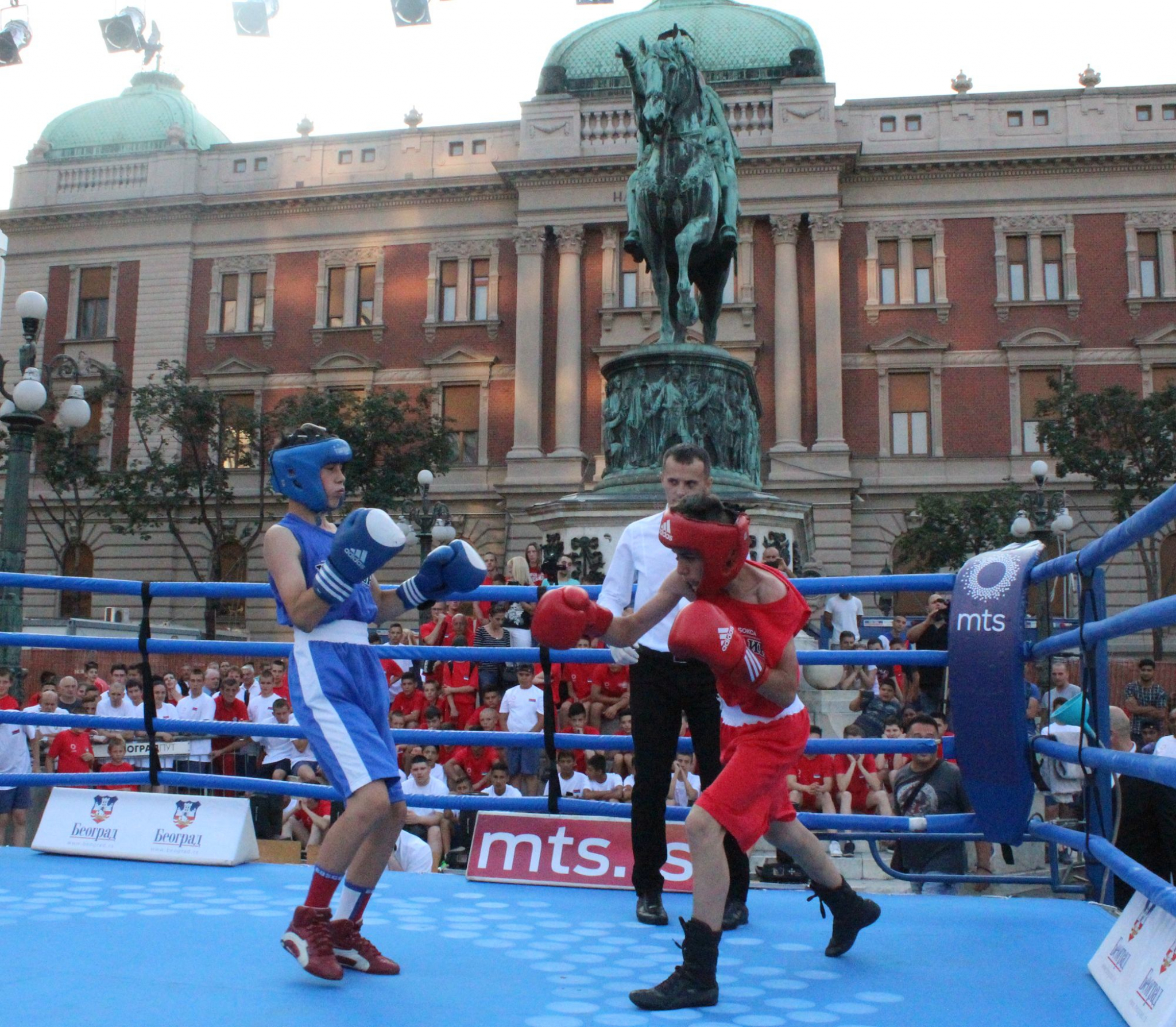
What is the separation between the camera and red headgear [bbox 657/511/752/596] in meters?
3.95

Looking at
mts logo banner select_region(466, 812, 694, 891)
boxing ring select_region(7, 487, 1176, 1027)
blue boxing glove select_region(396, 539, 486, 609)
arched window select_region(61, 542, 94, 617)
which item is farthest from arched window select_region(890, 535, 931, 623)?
blue boxing glove select_region(396, 539, 486, 609)

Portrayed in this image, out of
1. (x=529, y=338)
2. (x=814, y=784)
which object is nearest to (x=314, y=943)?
(x=814, y=784)

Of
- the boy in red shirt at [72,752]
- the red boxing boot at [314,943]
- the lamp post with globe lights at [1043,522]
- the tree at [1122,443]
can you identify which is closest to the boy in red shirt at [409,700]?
the boy in red shirt at [72,752]

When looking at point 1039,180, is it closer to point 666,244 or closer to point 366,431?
point 366,431

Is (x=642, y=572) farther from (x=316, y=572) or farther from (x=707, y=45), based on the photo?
A: (x=707, y=45)

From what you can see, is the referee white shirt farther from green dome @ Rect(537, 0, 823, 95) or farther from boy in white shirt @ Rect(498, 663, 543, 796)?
green dome @ Rect(537, 0, 823, 95)

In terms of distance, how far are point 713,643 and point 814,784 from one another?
19.6 ft

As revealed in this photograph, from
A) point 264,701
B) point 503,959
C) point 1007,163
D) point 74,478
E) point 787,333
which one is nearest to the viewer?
point 503,959

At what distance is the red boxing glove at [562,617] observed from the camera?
4.04 metres

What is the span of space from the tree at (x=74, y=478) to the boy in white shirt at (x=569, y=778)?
30163 mm

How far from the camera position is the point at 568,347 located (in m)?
37.6

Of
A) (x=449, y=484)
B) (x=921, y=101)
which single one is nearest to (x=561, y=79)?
(x=921, y=101)

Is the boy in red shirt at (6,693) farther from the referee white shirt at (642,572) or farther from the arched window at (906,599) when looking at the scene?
the arched window at (906,599)

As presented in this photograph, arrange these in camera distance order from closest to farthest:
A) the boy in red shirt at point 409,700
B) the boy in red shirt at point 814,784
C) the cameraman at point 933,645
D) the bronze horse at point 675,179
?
the cameraman at point 933,645 < the boy in red shirt at point 814,784 < the boy in red shirt at point 409,700 < the bronze horse at point 675,179
